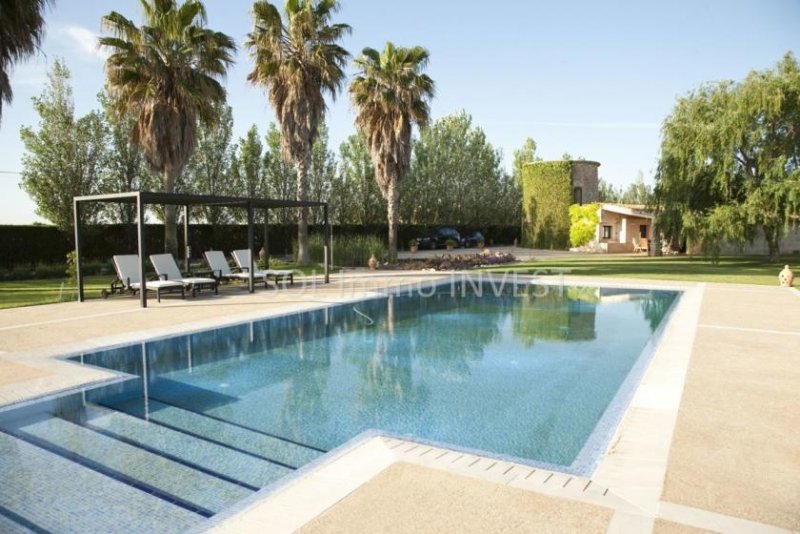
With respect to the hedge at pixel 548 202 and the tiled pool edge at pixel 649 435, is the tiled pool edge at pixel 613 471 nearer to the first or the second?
the tiled pool edge at pixel 649 435

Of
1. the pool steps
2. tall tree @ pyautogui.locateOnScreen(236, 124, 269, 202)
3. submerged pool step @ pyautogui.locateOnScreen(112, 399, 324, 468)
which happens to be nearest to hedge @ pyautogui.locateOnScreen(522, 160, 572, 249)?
tall tree @ pyautogui.locateOnScreen(236, 124, 269, 202)

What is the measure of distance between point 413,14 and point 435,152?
27.1m

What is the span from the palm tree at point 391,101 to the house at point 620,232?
17.3m

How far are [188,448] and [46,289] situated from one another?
14488mm

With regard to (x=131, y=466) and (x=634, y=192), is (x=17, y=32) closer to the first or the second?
(x=131, y=466)

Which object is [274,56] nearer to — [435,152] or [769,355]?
[769,355]

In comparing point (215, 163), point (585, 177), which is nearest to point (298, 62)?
point (215, 163)

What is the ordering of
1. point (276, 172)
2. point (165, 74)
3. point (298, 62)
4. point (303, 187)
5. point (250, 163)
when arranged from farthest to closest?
point (276, 172)
point (250, 163)
point (303, 187)
point (298, 62)
point (165, 74)

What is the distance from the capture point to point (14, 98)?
13773mm

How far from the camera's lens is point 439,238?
38.9m

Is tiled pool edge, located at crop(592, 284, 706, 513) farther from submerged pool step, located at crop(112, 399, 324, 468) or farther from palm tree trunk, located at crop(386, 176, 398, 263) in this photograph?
palm tree trunk, located at crop(386, 176, 398, 263)

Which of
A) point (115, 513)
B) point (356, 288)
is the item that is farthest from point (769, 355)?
point (356, 288)

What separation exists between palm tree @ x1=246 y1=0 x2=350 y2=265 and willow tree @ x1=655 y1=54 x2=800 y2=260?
50.1 ft

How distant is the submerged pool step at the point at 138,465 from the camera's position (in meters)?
3.93
